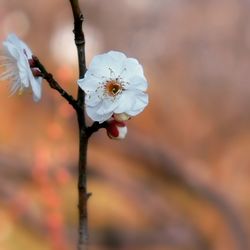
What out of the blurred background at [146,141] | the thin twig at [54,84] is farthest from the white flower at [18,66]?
the blurred background at [146,141]

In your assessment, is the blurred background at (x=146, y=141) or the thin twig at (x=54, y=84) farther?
the blurred background at (x=146, y=141)

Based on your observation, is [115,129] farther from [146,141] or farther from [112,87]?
[146,141]

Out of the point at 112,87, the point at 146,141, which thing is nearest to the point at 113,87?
the point at 112,87

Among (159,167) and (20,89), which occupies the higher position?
(159,167)

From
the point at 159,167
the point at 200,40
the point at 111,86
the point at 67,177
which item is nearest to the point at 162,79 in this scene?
the point at 200,40

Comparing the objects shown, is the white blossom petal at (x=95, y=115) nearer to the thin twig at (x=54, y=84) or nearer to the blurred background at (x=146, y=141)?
the thin twig at (x=54, y=84)

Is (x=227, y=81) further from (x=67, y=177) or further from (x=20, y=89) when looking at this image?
(x=20, y=89)
